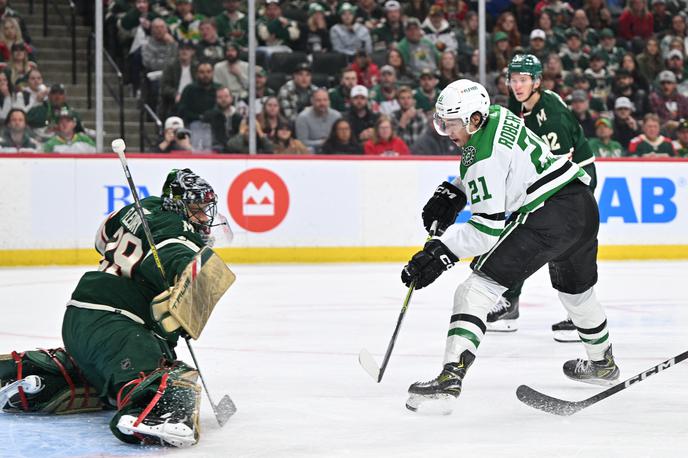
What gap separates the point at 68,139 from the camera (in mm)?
8812

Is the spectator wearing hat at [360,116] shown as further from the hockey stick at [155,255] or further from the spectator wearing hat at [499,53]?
the hockey stick at [155,255]

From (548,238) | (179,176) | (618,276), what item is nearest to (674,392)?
(548,238)

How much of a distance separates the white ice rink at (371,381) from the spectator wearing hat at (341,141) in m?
1.88

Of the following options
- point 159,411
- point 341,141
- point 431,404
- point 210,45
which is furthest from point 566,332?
point 210,45

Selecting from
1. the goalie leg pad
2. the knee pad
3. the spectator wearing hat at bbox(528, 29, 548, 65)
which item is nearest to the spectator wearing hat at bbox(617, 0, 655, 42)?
the spectator wearing hat at bbox(528, 29, 548, 65)

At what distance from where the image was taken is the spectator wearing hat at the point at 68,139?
8.77 metres

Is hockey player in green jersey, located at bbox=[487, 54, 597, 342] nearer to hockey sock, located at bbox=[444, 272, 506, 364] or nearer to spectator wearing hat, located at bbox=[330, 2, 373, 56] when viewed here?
hockey sock, located at bbox=[444, 272, 506, 364]

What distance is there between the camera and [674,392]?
396 cm

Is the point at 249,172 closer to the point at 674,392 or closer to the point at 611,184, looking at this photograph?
the point at 611,184

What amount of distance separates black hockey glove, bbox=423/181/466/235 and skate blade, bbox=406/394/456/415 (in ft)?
2.11

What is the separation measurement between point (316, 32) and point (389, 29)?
0.70 meters

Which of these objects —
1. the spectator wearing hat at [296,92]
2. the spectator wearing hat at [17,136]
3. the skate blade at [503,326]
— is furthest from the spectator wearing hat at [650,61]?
the skate blade at [503,326]

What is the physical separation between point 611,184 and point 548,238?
600cm

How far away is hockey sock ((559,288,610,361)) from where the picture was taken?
409 cm
